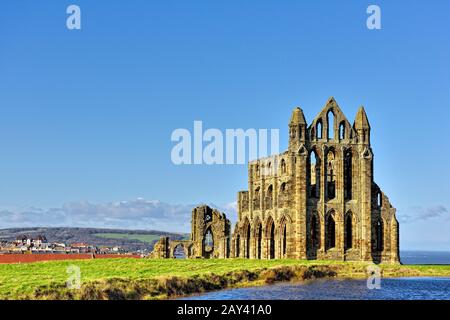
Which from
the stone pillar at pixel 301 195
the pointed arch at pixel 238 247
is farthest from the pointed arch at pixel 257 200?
the stone pillar at pixel 301 195

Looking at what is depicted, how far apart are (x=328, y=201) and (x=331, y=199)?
824 millimetres

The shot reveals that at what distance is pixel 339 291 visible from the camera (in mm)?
56781

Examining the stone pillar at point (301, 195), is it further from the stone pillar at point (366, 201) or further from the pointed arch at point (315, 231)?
the stone pillar at point (366, 201)

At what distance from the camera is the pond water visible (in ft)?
164

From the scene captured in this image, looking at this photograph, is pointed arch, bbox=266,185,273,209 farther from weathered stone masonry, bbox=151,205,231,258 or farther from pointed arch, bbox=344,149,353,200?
weathered stone masonry, bbox=151,205,231,258

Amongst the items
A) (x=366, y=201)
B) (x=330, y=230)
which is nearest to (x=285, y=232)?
(x=330, y=230)

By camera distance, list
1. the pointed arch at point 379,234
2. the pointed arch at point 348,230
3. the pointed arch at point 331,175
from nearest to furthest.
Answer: the pointed arch at point 348,230
the pointed arch at point 331,175
the pointed arch at point 379,234

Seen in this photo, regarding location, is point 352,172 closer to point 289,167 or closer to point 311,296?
point 289,167

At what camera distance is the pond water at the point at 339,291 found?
5012 cm

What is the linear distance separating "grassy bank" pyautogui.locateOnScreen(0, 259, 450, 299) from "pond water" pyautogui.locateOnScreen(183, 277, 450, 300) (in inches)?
72.1

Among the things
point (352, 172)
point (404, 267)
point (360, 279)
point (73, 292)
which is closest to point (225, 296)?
point (73, 292)
